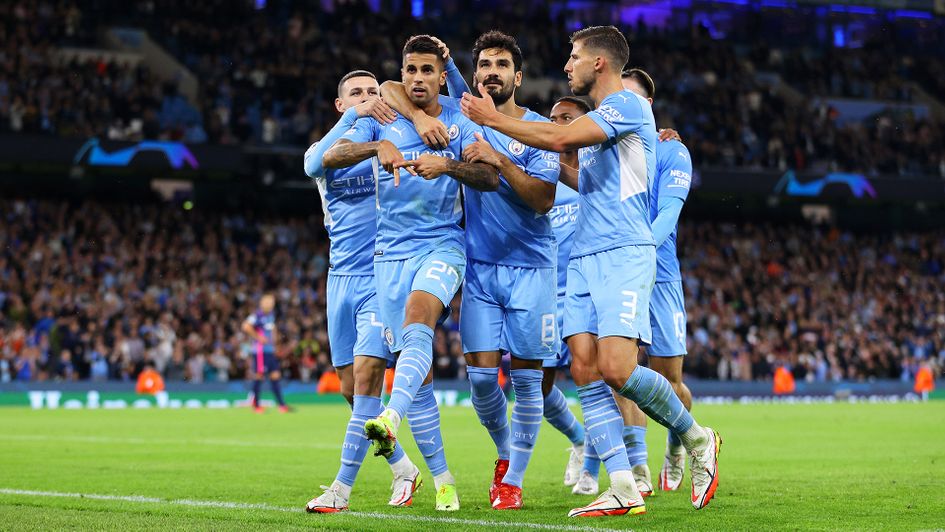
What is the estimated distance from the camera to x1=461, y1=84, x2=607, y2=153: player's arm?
6.79 meters

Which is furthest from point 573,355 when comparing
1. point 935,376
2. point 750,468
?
point 935,376

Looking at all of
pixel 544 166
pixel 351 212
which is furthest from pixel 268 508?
pixel 544 166

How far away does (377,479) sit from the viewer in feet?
32.0

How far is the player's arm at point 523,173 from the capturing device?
23.9 ft

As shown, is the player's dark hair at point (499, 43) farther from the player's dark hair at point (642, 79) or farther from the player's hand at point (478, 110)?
the player's dark hair at point (642, 79)

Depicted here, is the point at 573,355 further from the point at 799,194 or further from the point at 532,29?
the point at 532,29

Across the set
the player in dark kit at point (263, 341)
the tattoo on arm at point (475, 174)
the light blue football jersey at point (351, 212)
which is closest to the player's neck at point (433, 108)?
the tattoo on arm at point (475, 174)

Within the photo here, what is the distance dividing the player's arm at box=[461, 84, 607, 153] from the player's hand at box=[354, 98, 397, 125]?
2.72ft

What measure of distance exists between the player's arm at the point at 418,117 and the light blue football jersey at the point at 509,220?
603mm

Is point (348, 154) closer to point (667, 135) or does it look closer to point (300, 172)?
point (667, 135)

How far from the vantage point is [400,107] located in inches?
299

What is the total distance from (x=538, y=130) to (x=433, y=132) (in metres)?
0.80

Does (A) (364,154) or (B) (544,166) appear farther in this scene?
(B) (544,166)

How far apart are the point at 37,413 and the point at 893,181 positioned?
27386 mm
